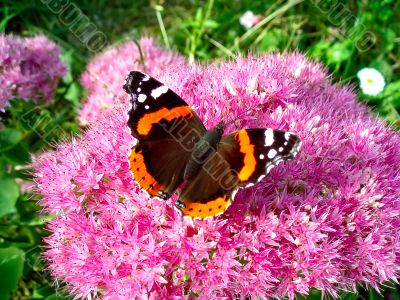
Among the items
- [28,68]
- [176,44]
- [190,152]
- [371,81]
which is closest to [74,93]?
[28,68]

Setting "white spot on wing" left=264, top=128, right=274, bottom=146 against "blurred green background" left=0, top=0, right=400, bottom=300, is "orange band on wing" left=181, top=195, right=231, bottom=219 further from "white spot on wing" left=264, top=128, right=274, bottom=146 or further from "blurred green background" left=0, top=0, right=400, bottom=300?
"blurred green background" left=0, top=0, right=400, bottom=300

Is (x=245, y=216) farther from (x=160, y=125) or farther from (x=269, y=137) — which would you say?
(x=160, y=125)

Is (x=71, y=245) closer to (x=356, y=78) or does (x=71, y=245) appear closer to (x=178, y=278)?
(x=178, y=278)

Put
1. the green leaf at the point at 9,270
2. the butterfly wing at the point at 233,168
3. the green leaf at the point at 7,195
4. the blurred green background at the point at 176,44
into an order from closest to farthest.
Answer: the butterfly wing at the point at 233,168 < the green leaf at the point at 9,270 < the green leaf at the point at 7,195 < the blurred green background at the point at 176,44

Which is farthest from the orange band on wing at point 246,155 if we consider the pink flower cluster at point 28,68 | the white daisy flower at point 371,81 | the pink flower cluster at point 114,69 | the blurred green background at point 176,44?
the white daisy flower at point 371,81

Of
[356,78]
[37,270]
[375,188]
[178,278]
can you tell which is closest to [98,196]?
[178,278]

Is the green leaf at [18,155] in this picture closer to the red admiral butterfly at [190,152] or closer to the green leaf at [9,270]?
the green leaf at [9,270]
